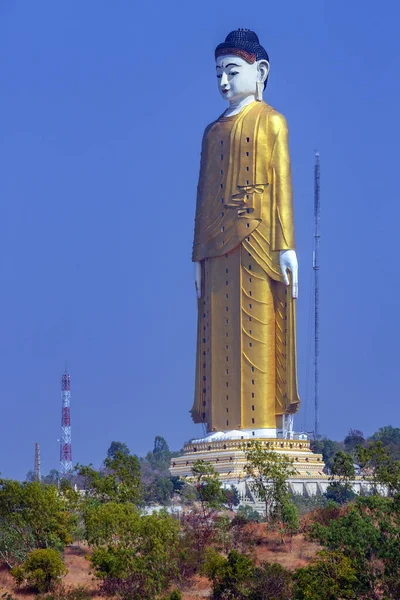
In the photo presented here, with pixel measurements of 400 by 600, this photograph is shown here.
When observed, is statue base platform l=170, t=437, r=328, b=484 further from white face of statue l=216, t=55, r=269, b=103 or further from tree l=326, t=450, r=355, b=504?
white face of statue l=216, t=55, r=269, b=103

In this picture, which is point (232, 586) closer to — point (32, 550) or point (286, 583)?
point (286, 583)

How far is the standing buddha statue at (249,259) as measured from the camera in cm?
4812

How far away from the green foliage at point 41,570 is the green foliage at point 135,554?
881mm

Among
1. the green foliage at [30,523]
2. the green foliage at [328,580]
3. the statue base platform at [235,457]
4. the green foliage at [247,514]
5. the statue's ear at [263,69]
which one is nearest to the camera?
the green foliage at [328,580]

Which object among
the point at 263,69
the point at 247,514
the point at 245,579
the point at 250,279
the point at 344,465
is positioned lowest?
the point at 245,579

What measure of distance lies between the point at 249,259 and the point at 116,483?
10.3 metres

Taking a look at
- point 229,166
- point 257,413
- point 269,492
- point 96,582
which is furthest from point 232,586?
point 229,166

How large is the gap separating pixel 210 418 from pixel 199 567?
44.1 ft

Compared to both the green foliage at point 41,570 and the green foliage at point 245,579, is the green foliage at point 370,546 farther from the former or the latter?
the green foliage at point 41,570

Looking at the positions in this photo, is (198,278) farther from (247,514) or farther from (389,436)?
(389,436)

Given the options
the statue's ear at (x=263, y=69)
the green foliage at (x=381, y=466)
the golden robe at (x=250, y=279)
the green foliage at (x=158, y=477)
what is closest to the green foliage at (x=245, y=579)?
the green foliage at (x=381, y=466)

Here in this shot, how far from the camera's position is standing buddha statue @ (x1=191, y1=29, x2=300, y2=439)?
4812 cm

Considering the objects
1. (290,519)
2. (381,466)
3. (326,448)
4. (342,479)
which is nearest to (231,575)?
(290,519)

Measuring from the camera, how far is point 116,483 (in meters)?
40.6
